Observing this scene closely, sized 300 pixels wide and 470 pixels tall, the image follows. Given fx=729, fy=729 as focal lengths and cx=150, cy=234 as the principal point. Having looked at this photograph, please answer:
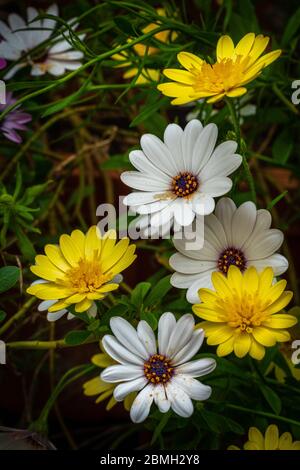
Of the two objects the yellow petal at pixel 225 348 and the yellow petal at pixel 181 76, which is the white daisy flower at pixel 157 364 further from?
the yellow petal at pixel 181 76

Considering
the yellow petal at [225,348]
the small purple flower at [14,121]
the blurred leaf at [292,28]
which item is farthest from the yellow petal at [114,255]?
the blurred leaf at [292,28]

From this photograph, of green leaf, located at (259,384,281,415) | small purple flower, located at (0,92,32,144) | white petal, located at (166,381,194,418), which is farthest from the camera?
small purple flower, located at (0,92,32,144)

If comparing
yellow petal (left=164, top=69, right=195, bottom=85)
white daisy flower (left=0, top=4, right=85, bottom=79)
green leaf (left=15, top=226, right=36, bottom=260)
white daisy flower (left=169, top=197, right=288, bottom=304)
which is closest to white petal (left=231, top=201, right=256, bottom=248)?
white daisy flower (left=169, top=197, right=288, bottom=304)

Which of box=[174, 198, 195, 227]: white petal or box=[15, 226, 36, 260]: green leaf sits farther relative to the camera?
box=[15, 226, 36, 260]: green leaf

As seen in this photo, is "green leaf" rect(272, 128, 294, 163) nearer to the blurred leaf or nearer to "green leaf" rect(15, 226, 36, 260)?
the blurred leaf
